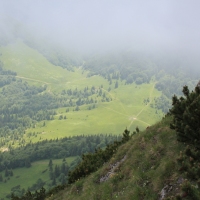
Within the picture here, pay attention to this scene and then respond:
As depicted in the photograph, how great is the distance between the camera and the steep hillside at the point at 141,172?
22.3 meters

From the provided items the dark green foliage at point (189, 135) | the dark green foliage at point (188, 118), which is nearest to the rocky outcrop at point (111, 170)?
the dark green foliage at point (189, 135)

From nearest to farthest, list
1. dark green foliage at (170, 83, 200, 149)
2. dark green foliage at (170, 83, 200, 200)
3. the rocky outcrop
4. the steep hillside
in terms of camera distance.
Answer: dark green foliage at (170, 83, 200, 200), dark green foliage at (170, 83, 200, 149), the steep hillside, the rocky outcrop

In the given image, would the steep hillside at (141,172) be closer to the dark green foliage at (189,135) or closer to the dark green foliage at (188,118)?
the dark green foliage at (189,135)

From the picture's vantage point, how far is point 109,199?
1029 inches

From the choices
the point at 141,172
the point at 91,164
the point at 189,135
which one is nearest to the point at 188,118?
the point at 189,135

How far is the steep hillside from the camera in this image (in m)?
22.3

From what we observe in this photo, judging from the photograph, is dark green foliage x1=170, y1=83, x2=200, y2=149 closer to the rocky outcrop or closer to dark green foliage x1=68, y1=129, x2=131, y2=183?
the rocky outcrop

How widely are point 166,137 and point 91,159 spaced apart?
16.4 meters

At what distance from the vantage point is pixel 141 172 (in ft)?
84.8

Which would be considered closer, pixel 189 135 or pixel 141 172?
pixel 189 135

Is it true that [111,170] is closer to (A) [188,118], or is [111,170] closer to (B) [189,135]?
(B) [189,135]

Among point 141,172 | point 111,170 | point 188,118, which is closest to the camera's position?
point 188,118

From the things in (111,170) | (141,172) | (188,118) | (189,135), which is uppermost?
(188,118)

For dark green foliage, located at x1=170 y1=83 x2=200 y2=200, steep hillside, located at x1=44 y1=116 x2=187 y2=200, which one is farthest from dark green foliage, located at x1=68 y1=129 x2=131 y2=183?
dark green foliage, located at x1=170 y1=83 x2=200 y2=200
